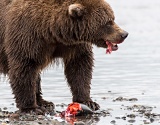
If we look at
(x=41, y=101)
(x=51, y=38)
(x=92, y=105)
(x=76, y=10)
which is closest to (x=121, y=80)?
(x=41, y=101)

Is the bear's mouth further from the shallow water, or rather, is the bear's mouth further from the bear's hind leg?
the bear's hind leg

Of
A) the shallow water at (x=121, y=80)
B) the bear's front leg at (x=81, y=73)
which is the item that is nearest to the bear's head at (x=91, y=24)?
the bear's front leg at (x=81, y=73)

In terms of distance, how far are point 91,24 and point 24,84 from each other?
134cm

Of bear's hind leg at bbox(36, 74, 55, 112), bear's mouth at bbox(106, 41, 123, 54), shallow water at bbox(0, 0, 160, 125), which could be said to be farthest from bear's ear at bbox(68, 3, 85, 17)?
bear's hind leg at bbox(36, 74, 55, 112)

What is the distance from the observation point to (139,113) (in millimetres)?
10477

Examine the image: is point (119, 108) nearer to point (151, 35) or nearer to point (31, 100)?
point (31, 100)

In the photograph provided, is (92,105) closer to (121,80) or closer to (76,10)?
(76,10)

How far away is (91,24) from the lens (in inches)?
403

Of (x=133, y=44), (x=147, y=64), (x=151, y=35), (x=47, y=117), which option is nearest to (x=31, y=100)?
(x=47, y=117)

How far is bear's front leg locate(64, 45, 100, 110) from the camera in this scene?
11.0m

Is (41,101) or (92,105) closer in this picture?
(92,105)

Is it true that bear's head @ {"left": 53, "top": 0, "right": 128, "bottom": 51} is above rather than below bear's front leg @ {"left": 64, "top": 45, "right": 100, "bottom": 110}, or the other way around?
above

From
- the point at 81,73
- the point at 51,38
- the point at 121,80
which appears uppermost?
the point at 51,38

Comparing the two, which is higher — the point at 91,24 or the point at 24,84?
the point at 91,24
